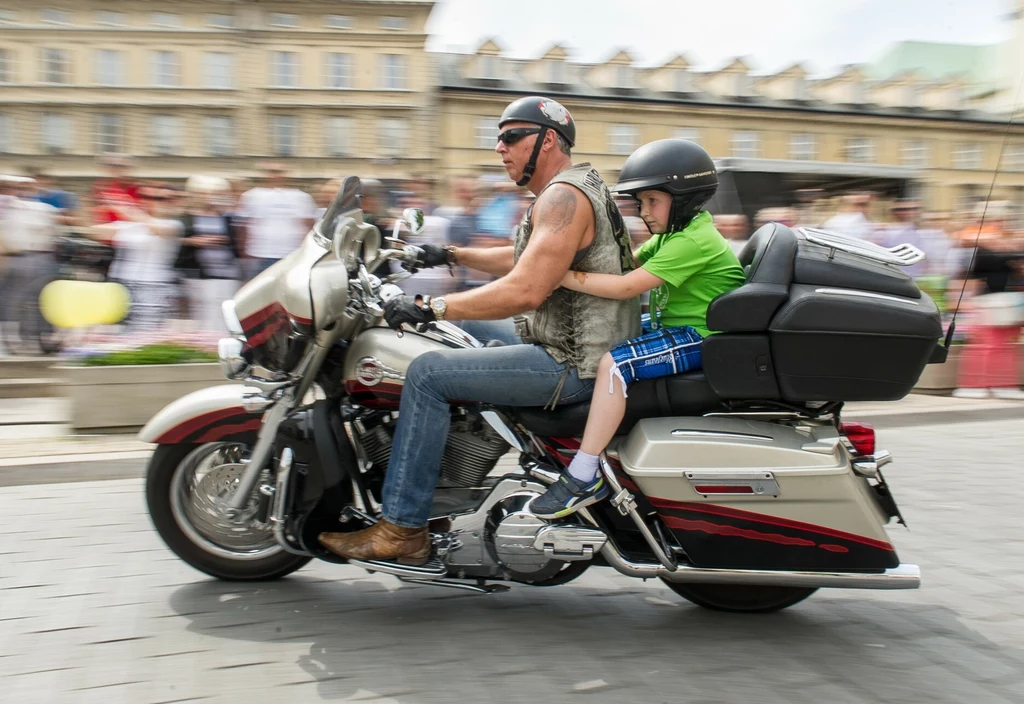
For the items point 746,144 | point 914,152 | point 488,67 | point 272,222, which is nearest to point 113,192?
point 272,222

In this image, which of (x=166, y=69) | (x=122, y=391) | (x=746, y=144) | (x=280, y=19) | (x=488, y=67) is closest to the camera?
(x=122, y=391)

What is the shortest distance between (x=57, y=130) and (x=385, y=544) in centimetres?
5398

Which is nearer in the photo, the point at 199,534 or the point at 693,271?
the point at 693,271

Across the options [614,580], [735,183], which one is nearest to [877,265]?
[614,580]

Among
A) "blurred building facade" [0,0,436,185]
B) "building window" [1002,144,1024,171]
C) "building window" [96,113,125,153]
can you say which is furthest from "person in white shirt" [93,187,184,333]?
"building window" [96,113,125,153]

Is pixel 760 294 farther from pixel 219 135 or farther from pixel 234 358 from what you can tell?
pixel 219 135

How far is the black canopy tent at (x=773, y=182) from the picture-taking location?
41.2 ft

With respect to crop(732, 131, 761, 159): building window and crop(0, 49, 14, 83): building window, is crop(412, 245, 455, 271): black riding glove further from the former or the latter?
crop(0, 49, 14, 83): building window

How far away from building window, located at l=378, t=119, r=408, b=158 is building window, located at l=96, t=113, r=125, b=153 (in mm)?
13083

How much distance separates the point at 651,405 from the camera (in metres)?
3.31

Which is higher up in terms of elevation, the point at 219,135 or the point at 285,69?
the point at 285,69

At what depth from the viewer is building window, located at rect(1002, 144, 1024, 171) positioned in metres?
3.02

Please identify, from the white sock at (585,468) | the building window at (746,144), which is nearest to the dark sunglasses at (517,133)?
the white sock at (585,468)

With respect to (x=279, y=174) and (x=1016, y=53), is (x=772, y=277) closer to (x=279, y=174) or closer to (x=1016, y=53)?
(x=1016, y=53)
